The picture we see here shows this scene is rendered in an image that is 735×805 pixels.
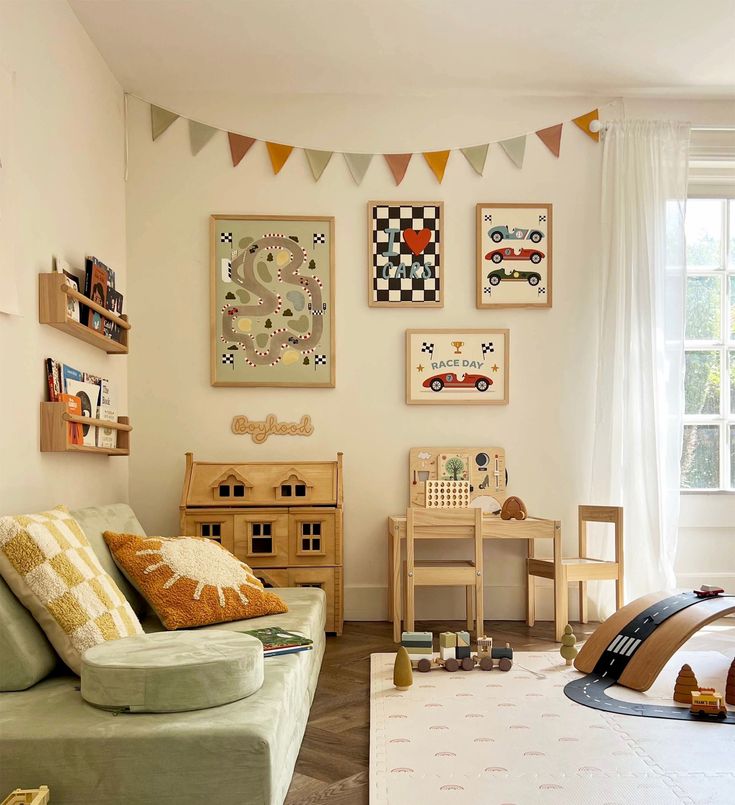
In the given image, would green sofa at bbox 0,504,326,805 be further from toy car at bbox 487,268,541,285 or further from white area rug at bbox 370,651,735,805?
toy car at bbox 487,268,541,285

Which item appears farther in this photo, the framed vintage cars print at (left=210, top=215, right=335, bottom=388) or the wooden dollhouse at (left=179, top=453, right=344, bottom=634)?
the framed vintage cars print at (left=210, top=215, right=335, bottom=388)

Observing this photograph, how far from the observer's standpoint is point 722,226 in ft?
15.0

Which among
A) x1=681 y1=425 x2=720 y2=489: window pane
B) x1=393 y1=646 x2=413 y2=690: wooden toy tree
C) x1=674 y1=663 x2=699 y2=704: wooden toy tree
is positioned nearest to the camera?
x1=674 y1=663 x2=699 y2=704: wooden toy tree

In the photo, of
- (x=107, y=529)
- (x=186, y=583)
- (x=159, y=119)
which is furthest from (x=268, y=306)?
(x=186, y=583)

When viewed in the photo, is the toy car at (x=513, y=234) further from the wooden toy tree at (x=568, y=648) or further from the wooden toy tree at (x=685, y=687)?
the wooden toy tree at (x=685, y=687)

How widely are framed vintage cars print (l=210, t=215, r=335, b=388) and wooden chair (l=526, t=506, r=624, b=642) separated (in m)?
1.41

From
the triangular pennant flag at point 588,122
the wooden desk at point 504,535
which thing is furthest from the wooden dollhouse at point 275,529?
the triangular pennant flag at point 588,122

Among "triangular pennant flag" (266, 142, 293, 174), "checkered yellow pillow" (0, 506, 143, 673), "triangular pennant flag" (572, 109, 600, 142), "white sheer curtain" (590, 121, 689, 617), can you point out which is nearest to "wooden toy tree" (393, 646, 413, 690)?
"checkered yellow pillow" (0, 506, 143, 673)

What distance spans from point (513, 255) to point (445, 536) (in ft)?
5.05

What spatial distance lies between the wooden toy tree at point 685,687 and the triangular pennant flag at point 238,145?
3.17 metres

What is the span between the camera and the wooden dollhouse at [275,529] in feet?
12.8

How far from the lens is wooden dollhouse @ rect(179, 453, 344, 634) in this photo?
3.91m

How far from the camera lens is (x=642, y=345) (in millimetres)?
4223

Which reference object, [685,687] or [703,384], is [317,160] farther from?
[685,687]
